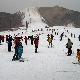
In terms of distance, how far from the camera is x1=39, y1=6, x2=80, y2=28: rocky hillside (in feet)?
541

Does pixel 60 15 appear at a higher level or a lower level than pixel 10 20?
higher

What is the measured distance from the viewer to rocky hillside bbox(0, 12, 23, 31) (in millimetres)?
131500

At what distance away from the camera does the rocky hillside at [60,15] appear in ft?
541

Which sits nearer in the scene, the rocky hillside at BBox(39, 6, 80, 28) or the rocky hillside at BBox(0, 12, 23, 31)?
the rocky hillside at BBox(0, 12, 23, 31)

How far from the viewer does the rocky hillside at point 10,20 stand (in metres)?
132

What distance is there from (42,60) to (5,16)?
117m

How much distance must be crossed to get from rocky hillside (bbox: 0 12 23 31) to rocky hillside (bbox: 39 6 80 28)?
23.0 m

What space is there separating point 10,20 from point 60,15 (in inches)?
1641

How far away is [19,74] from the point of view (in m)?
17.7

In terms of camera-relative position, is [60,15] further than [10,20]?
Yes

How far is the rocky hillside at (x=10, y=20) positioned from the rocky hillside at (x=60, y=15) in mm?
23024

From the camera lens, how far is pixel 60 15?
171250 mm

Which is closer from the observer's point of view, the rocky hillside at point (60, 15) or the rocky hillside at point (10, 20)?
the rocky hillside at point (10, 20)

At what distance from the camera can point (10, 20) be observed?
5453 inches
